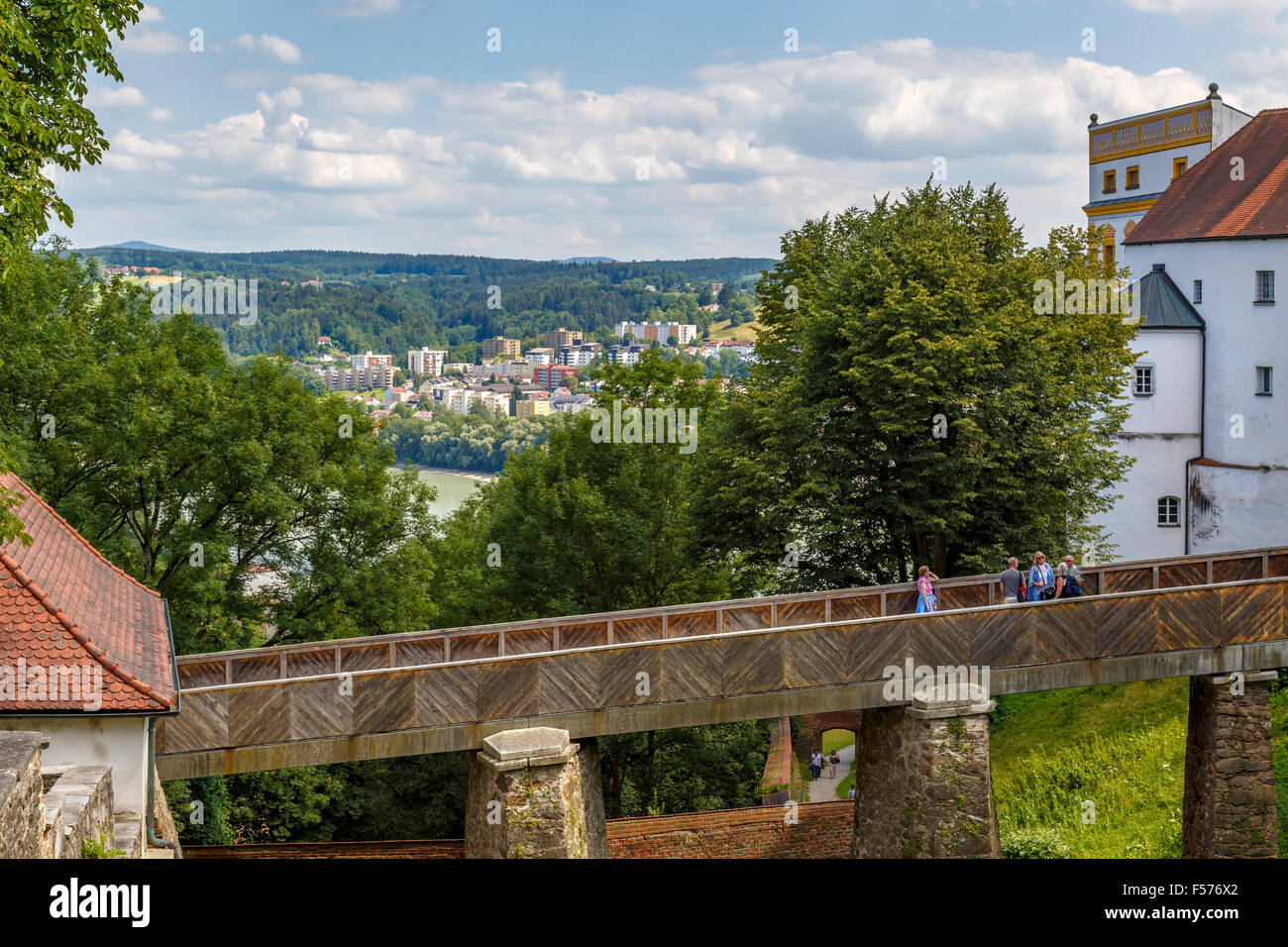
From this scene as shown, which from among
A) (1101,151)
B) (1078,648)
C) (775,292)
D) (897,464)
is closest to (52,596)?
(1078,648)

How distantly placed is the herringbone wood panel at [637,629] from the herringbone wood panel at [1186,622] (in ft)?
26.5

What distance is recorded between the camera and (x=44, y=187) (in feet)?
44.3

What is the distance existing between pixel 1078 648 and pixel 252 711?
12.6m

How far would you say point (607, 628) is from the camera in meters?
19.9

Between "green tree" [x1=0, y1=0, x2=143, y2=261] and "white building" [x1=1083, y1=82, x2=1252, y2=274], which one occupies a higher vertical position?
"white building" [x1=1083, y1=82, x2=1252, y2=274]

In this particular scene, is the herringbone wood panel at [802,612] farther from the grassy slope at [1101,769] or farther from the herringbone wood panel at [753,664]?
the grassy slope at [1101,769]

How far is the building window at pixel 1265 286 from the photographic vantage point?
37.6 m

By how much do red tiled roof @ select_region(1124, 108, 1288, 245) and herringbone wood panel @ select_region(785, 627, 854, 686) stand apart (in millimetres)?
25783

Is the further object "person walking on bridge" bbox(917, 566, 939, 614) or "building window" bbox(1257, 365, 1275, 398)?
"building window" bbox(1257, 365, 1275, 398)

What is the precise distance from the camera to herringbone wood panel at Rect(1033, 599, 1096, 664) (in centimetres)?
1964

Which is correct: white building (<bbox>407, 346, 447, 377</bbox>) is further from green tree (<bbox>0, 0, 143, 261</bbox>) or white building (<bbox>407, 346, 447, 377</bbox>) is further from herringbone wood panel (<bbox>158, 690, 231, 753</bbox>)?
green tree (<bbox>0, 0, 143, 261</bbox>)

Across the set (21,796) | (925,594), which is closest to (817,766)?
(925,594)

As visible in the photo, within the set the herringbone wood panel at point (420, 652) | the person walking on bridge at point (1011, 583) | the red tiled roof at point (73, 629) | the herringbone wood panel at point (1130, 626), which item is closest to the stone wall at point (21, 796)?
the red tiled roof at point (73, 629)

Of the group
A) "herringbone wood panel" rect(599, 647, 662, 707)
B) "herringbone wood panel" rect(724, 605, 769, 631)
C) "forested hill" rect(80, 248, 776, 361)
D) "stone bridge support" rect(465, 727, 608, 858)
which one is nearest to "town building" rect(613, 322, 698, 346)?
"forested hill" rect(80, 248, 776, 361)
